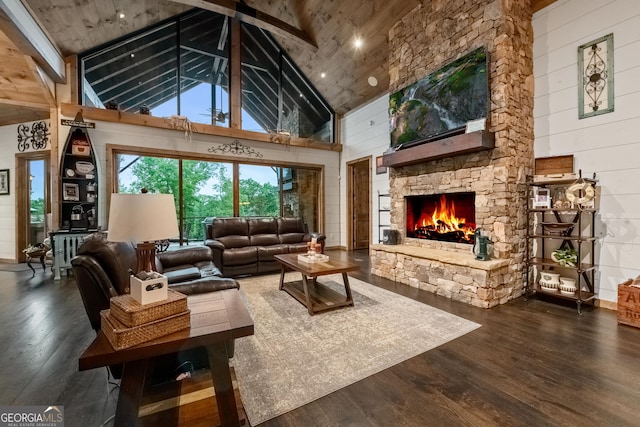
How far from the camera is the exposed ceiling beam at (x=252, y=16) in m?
4.71

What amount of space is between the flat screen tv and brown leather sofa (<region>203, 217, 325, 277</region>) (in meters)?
2.42

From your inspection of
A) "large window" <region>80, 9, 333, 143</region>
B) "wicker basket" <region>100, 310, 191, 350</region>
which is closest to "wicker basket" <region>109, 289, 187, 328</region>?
"wicker basket" <region>100, 310, 191, 350</region>

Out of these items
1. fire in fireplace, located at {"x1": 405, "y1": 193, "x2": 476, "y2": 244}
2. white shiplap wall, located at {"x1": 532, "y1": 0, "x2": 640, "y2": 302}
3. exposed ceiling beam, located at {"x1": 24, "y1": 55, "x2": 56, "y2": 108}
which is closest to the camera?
white shiplap wall, located at {"x1": 532, "y1": 0, "x2": 640, "y2": 302}

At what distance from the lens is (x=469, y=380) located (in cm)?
182

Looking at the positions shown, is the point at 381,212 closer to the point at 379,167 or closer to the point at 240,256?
the point at 379,167

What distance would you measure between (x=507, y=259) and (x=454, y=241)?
0.84 m

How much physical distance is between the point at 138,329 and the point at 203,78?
20.8 feet

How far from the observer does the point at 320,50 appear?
Answer: 604cm

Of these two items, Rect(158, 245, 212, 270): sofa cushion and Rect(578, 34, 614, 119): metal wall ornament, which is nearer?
Rect(578, 34, 614, 119): metal wall ornament

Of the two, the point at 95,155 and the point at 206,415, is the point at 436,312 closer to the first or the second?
the point at 206,415

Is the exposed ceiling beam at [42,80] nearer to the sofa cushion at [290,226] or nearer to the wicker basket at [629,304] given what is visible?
the sofa cushion at [290,226]

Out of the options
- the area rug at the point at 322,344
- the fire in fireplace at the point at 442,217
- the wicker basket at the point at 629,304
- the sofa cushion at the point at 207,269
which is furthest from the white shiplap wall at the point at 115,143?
the wicker basket at the point at 629,304

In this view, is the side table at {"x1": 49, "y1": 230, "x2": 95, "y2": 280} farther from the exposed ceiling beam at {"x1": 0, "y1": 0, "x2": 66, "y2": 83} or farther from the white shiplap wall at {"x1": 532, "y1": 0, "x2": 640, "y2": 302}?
the white shiplap wall at {"x1": 532, "y1": 0, "x2": 640, "y2": 302}

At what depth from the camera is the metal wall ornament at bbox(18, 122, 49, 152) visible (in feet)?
17.4
